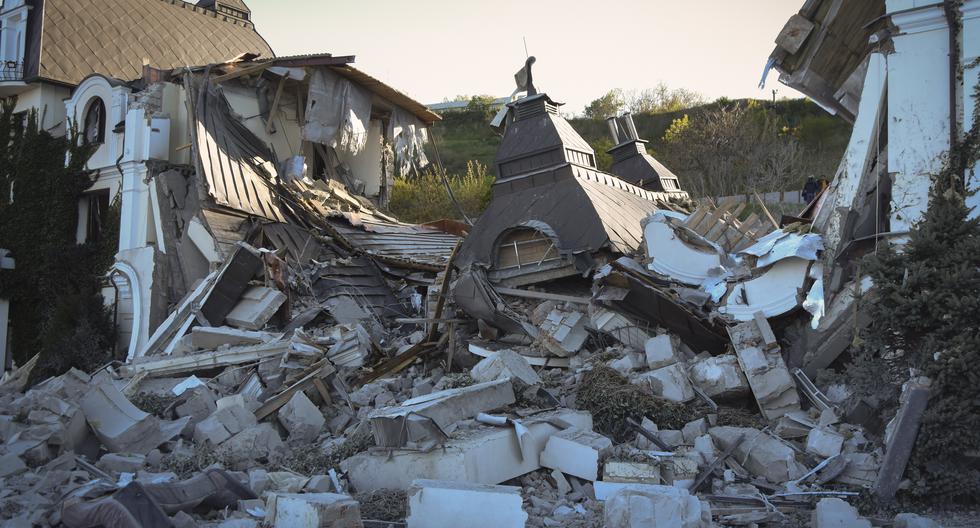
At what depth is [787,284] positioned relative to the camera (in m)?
10.0

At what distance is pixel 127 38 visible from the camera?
70.1 ft

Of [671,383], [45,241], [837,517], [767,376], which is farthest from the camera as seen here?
[45,241]

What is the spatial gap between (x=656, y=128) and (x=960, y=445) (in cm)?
3223

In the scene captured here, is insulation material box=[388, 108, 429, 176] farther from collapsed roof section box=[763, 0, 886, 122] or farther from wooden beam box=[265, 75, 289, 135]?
collapsed roof section box=[763, 0, 886, 122]

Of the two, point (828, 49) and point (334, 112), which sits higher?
point (828, 49)

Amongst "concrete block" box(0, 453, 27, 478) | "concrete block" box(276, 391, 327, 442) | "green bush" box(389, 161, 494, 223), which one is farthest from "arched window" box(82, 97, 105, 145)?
"concrete block" box(0, 453, 27, 478)

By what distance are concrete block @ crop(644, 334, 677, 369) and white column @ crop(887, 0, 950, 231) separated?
2.96 meters

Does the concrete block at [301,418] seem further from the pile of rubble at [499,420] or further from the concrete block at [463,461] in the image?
the concrete block at [463,461]

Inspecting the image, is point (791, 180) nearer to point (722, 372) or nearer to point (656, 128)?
point (656, 128)

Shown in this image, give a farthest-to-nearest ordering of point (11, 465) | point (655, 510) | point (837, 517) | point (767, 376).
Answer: point (767, 376), point (11, 465), point (837, 517), point (655, 510)

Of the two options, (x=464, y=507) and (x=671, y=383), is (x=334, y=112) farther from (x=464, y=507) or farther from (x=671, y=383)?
(x=464, y=507)

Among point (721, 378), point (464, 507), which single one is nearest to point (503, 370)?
point (721, 378)

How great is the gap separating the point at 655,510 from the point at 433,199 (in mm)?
20892

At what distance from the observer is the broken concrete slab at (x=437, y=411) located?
746cm
